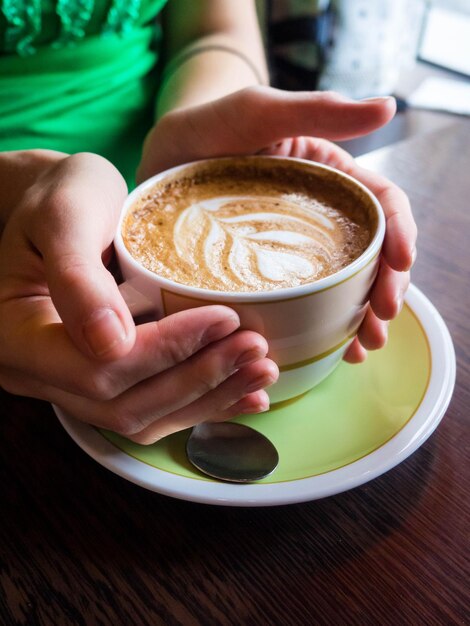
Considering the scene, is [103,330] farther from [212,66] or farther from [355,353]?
[212,66]

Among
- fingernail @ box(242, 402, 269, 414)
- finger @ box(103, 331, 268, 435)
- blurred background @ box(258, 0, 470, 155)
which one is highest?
finger @ box(103, 331, 268, 435)

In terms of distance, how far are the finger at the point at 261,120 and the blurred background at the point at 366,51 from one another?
3.11 feet

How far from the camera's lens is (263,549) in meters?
0.55

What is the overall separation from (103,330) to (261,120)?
447 mm

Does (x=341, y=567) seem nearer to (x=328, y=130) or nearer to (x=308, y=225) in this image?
(x=308, y=225)

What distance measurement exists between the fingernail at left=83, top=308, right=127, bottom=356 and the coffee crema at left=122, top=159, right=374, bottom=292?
16cm

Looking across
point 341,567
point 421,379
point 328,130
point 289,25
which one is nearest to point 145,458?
point 341,567

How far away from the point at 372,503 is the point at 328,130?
0.48 metres

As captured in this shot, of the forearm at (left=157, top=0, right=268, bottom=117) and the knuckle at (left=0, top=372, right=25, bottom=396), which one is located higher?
the forearm at (left=157, top=0, right=268, bottom=117)

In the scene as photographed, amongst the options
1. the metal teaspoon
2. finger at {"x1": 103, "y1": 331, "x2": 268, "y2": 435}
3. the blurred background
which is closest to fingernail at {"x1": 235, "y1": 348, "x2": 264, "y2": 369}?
finger at {"x1": 103, "y1": 331, "x2": 268, "y2": 435}

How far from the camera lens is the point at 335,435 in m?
0.64

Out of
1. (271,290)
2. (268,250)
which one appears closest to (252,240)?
(268,250)

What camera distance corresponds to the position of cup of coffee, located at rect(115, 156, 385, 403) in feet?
1.91

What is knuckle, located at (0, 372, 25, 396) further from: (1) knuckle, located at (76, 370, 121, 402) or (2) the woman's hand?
(2) the woman's hand
